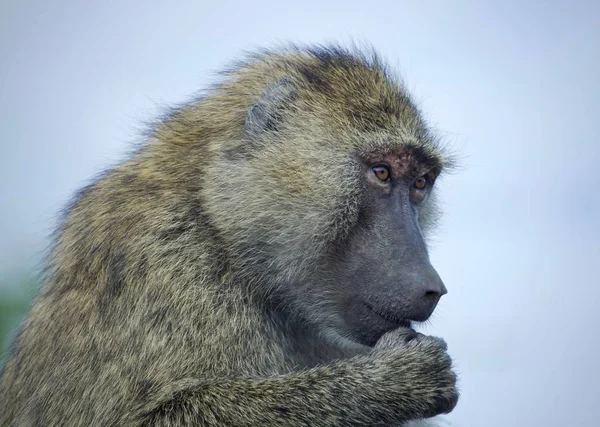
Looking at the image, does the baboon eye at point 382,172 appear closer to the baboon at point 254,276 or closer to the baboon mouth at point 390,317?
the baboon at point 254,276

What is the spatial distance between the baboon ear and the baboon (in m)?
0.02

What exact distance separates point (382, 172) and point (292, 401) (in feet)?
6.19

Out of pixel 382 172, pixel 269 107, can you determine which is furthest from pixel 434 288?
pixel 269 107

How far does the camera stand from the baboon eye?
6539 mm

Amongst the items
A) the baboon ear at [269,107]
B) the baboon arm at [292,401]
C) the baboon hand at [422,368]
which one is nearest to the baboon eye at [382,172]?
the baboon ear at [269,107]

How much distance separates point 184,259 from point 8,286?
7.44m

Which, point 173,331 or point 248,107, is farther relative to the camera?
point 248,107

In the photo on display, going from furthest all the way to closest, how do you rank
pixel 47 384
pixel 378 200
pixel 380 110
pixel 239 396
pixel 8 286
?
pixel 8 286 → pixel 380 110 → pixel 378 200 → pixel 47 384 → pixel 239 396

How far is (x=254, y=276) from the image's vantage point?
20.9 feet

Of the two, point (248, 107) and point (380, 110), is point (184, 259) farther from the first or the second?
point (380, 110)

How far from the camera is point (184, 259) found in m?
6.14

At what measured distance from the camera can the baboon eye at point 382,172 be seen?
6.54m

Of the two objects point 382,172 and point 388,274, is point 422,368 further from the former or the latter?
point 382,172

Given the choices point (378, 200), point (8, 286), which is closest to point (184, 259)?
point (378, 200)
